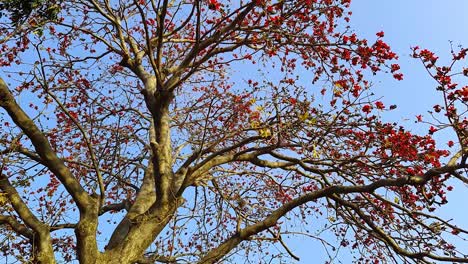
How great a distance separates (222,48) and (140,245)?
9.98 ft

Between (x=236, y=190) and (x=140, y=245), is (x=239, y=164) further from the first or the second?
(x=140, y=245)

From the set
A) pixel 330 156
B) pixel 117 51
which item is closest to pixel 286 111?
pixel 330 156

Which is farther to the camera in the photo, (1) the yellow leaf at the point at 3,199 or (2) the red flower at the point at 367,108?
(2) the red flower at the point at 367,108

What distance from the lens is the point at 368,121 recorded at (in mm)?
5359

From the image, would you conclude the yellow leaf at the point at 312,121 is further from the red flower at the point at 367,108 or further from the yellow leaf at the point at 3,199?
the yellow leaf at the point at 3,199

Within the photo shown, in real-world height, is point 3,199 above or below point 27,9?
below

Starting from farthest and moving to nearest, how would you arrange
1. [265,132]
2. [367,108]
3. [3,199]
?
1. [367,108]
2. [265,132]
3. [3,199]

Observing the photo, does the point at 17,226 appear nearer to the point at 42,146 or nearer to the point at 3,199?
the point at 3,199

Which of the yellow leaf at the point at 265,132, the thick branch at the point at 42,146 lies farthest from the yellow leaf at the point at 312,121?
the thick branch at the point at 42,146

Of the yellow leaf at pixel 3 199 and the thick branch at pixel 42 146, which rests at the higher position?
the thick branch at pixel 42 146

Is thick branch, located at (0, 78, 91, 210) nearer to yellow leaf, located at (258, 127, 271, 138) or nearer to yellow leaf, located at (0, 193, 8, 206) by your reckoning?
yellow leaf, located at (0, 193, 8, 206)

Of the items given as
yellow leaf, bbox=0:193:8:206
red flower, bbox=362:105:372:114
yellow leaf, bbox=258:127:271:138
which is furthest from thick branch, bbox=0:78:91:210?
red flower, bbox=362:105:372:114

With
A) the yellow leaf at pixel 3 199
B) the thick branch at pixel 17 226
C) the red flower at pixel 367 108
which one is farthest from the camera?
the red flower at pixel 367 108

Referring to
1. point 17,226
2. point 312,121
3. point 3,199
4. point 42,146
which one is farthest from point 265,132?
point 17,226
